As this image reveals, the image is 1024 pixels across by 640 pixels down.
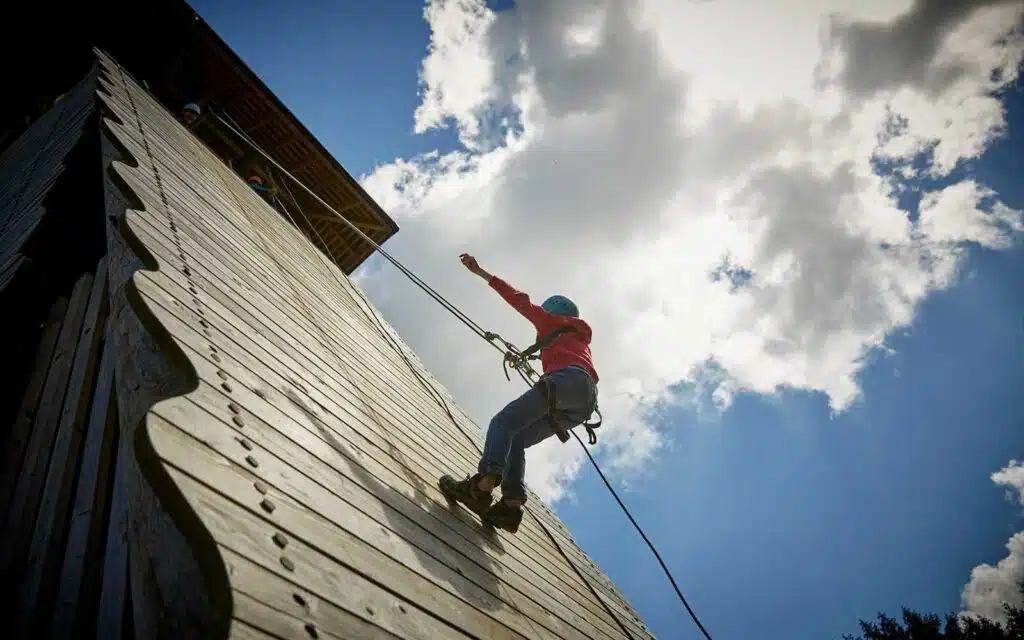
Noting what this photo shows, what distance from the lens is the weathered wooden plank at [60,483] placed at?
147cm

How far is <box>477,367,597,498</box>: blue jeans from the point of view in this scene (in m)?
3.00

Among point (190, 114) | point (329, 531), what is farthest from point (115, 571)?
point (190, 114)

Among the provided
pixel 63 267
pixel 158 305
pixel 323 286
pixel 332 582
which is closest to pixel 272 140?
pixel 323 286

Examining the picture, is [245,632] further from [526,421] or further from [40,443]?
[526,421]

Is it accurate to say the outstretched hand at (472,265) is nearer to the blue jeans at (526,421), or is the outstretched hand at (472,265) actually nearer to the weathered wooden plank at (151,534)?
the blue jeans at (526,421)

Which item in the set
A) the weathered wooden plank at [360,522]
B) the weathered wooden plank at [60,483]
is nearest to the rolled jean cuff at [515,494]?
the weathered wooden plank at [360,522]

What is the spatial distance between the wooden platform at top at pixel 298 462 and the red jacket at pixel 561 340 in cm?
100

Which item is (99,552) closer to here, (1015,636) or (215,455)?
(215,455)

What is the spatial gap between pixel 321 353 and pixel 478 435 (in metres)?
2.87

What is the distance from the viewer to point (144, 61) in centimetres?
757

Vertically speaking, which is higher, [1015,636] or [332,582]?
[1015,636]

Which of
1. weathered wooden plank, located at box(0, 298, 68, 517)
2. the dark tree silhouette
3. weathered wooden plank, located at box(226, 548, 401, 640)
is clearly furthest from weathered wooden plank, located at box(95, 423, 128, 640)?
the dark tree silhouette

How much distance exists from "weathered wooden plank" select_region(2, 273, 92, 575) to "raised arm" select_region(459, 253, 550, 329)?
294 cm

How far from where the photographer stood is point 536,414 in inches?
130
